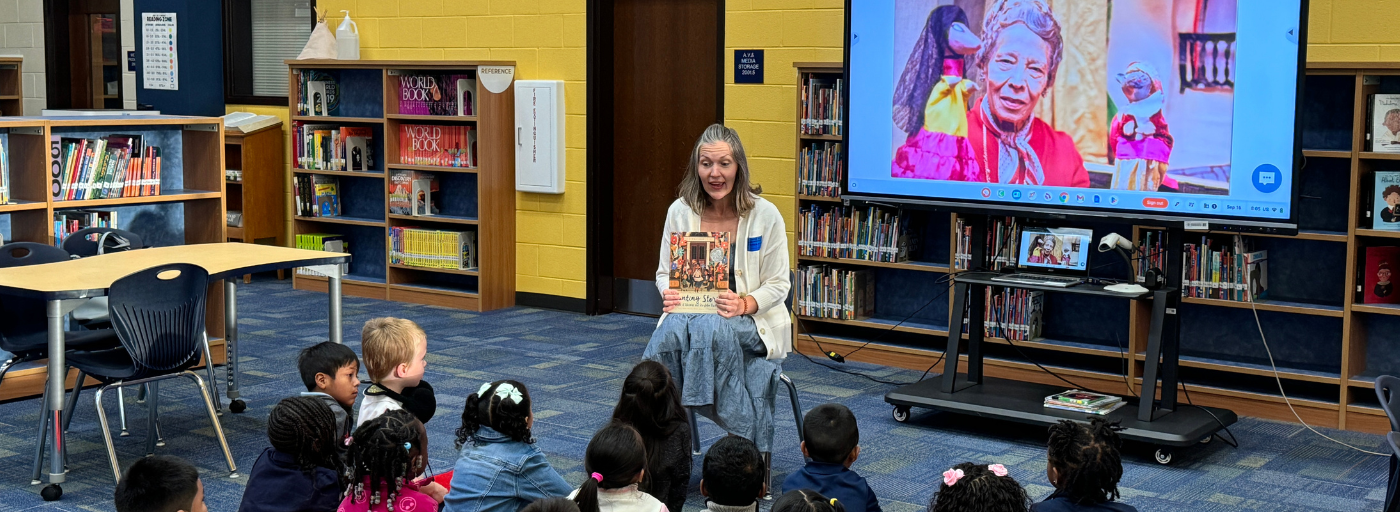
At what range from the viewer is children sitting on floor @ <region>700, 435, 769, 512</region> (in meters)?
2.64

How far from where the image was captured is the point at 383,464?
2.67 meters

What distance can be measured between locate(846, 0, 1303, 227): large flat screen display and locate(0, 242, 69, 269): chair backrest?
9.86ft

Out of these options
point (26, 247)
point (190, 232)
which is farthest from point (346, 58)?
point (26, 247)

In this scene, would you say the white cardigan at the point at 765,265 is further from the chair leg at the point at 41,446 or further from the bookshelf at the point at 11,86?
the bookshelf at the point at 11,86

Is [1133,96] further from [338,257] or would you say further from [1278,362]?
[338,257]

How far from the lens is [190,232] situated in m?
5.82

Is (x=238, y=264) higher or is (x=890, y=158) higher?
(x=890, y=158)

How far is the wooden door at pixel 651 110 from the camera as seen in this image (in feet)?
22.8

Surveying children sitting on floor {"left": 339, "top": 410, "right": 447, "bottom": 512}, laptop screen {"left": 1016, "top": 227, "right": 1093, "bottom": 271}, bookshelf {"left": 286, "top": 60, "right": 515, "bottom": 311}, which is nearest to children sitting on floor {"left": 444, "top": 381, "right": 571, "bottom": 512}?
children sitting on floor {"left": 339, "top": 410, "right": 447, "bottom": 512}

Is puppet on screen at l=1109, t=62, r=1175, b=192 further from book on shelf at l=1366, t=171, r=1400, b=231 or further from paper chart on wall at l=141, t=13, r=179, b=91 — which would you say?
paper chart on wall at l=141, t=13, r=179, b=91

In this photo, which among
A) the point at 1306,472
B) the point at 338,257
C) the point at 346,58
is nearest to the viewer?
the point at 1306,472

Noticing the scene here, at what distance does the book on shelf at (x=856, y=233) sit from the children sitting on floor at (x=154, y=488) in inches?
154

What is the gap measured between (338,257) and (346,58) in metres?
3.74

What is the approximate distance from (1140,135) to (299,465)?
306 cm
